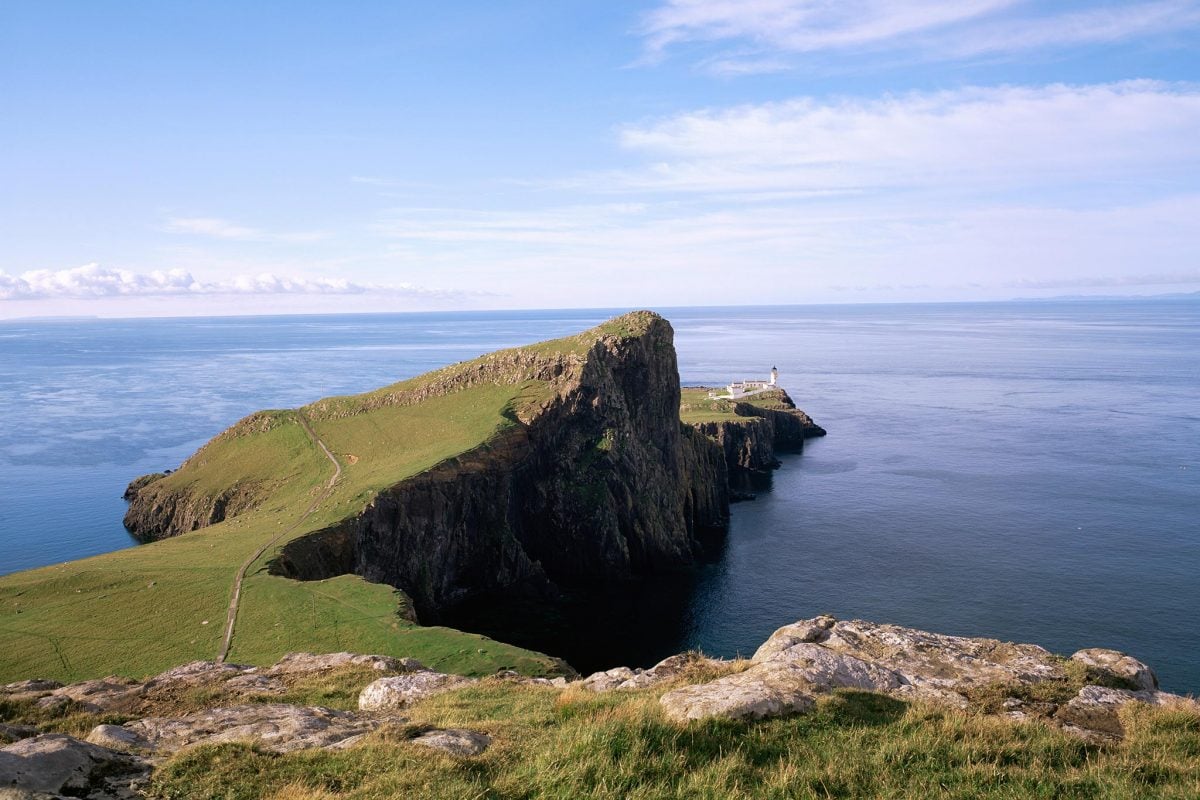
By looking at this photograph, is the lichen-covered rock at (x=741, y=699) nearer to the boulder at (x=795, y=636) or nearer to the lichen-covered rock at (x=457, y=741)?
the boulder at (x=795, y=636)

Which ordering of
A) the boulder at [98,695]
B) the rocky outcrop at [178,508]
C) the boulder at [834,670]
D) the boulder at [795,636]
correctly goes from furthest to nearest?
1. the rocky outcrop at [178,508]
2. the boulder at [795,636]
3. the boulder at [98,695]
4. the boulder at [834,670]

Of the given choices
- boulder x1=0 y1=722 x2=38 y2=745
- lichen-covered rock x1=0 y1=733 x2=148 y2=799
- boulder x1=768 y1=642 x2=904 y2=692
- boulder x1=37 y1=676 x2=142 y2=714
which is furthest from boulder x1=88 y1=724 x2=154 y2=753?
boulder x1=768 y1=642 x2=904 y2=692

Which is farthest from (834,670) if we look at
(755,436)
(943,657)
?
(755,436)

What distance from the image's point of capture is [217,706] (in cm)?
1812

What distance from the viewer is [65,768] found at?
1099cm

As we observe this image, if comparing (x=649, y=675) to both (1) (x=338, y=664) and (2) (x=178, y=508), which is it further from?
(2) (x=178, y=508)

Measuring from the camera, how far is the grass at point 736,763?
11273mm

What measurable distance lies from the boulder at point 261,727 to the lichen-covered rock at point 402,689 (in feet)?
5.14

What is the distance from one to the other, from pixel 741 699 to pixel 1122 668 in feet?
35.4

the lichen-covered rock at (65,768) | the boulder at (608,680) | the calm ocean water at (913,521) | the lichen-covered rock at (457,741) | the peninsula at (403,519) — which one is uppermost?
the lichen-covered rock at (65,768)

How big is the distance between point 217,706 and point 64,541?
6890 centimetres

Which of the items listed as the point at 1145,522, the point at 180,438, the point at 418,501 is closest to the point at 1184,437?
the point at 1145,522

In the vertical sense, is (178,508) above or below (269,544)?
below

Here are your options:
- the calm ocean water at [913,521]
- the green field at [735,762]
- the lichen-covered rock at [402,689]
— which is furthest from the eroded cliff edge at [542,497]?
the green field at [735,762]
